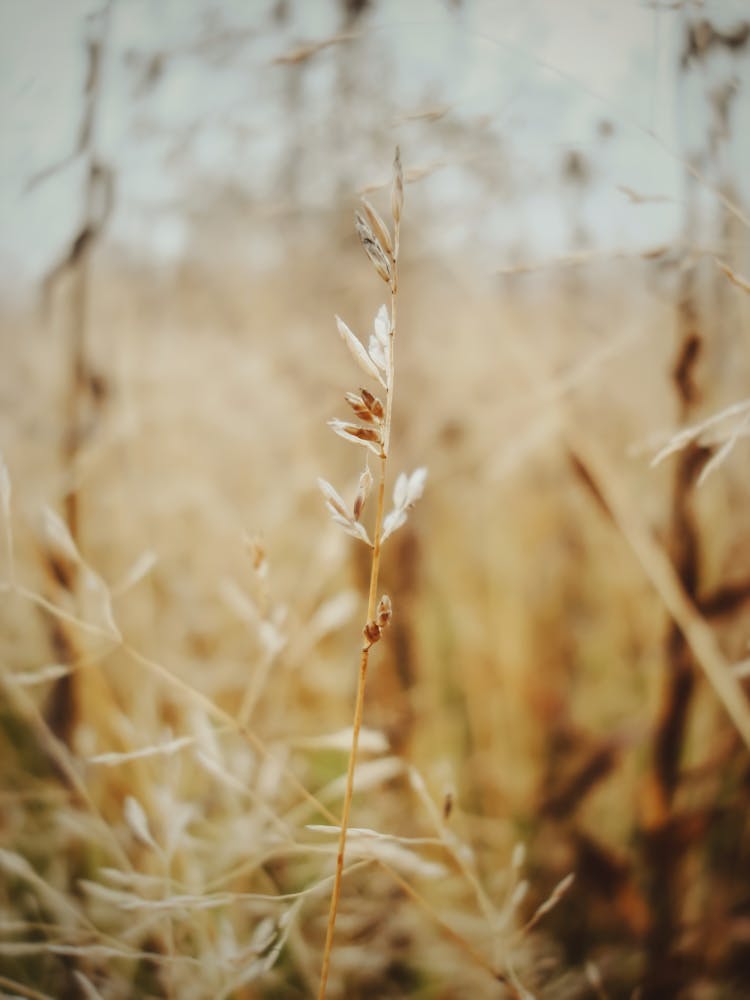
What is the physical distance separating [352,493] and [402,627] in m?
0.14

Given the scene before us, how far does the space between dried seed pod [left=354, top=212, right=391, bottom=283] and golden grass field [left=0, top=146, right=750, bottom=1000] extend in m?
0.16

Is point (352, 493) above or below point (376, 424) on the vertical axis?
below

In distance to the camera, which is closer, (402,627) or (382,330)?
(382,330)

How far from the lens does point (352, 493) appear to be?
0.53 m

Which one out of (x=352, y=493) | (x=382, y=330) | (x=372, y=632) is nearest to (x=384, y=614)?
(x=372, y=632)

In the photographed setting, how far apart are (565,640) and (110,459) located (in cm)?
50

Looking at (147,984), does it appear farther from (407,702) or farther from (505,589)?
(505,589)

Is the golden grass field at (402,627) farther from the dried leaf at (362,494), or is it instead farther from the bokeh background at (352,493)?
the dried leaf at (362,494)

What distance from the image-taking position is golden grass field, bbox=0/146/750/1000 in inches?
16.8

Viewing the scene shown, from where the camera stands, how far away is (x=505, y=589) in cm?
60

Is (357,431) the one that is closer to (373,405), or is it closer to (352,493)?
(373,405)

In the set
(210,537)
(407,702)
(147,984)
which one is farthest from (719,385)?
(147,984)

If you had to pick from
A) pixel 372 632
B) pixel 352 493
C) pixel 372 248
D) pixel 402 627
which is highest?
pixel 372 248

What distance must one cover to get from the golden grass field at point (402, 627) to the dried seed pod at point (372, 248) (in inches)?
6.5
